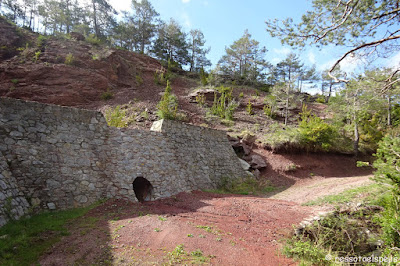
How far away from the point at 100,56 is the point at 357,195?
19.9 meters

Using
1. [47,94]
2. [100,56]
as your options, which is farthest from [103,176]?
[100,56]

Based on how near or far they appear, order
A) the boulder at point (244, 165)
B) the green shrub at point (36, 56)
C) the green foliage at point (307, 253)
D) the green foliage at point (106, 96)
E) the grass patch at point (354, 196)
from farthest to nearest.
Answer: the green foliage at point (106, 96), the green shrub at point (36, 56), the boulder at point (244, 165), the grass patch at point (354, 196), the green foliage at point (307, 253)

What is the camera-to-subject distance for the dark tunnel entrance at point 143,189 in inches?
303

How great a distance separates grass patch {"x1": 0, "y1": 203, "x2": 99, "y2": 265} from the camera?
365 centimetres

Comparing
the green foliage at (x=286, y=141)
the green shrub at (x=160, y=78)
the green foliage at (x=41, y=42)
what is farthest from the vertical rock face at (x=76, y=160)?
the green foliage at (x=41, y=42)

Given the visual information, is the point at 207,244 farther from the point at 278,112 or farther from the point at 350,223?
the point at 278,112

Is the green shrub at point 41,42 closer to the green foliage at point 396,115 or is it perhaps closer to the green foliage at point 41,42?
the green foliage at point 41,42

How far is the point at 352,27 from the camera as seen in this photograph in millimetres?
6254

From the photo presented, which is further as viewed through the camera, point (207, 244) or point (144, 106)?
point (144, 106)

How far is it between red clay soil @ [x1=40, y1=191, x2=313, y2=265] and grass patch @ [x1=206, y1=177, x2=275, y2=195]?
280 centimetres

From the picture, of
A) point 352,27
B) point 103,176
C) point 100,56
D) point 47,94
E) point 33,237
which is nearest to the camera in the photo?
point 33,237

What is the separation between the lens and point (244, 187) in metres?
10.4

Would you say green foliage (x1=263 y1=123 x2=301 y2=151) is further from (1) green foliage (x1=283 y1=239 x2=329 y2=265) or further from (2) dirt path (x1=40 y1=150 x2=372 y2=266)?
(1) green foliage (x1=283 y1=239 x2=329 y2=265)

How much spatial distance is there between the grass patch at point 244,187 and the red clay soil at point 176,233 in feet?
9.20
